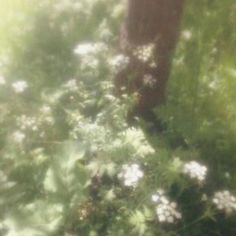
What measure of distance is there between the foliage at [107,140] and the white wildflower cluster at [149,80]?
30cm

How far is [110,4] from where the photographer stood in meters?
6.14

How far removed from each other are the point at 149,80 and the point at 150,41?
41 cm

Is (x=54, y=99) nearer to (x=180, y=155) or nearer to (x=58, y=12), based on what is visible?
(x=180, y=155)

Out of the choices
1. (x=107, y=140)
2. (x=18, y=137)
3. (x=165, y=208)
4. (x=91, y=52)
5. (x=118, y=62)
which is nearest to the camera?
(x=165, y=208)

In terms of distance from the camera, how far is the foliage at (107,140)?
348 centimetres

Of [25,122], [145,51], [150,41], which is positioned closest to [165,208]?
[145,51]

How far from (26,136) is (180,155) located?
1.58m

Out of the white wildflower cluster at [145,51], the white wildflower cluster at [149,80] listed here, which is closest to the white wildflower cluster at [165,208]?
the white wildflower cluster at [145,51]

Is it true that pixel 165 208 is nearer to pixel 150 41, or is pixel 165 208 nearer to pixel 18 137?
pixel 18 137

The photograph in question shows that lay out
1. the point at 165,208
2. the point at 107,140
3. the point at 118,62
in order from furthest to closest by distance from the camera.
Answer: the point at 118,62 → the point at 107,140 → the point at 165,208

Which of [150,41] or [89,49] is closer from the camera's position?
[89,49]

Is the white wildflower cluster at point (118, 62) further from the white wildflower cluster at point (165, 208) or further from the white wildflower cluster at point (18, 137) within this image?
the white wildflower cluster at point (165, 208)

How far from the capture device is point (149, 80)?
438 centimetres

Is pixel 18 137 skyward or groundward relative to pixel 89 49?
groundward
